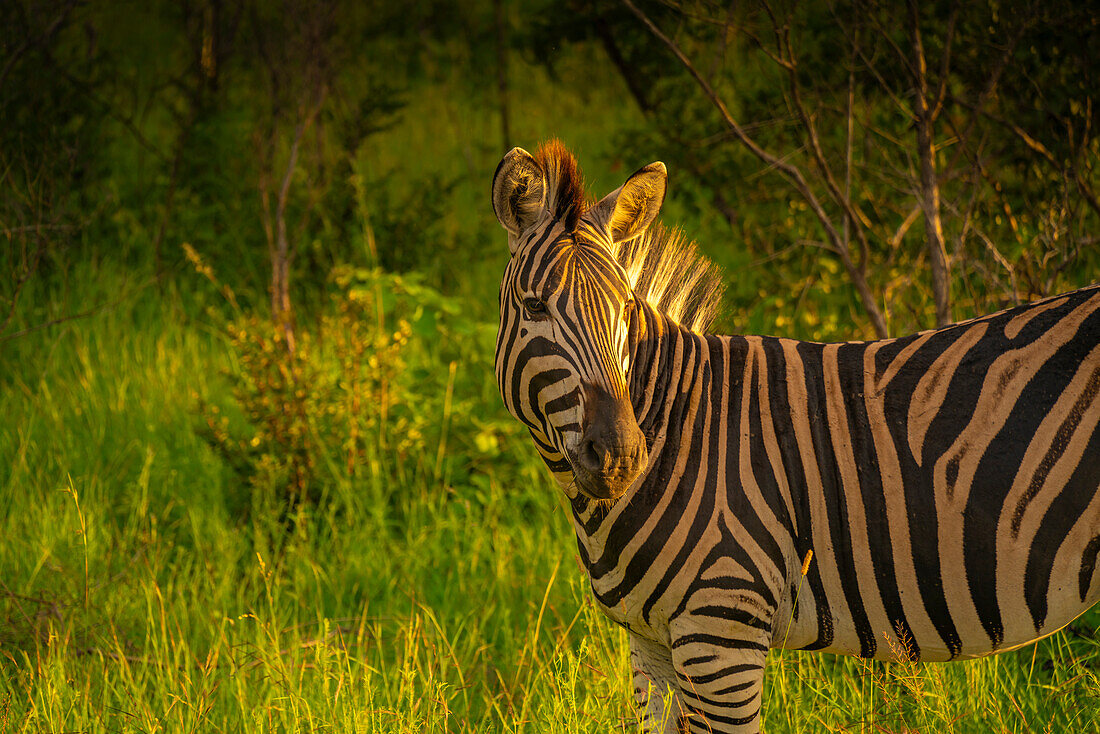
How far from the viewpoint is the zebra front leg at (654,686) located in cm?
258

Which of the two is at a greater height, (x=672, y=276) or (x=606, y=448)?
(x=672, y=276)

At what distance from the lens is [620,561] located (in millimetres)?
2342

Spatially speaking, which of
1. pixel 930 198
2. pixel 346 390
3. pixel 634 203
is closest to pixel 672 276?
pixel 634 203

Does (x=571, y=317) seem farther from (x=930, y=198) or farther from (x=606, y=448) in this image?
(x=930, y=198)

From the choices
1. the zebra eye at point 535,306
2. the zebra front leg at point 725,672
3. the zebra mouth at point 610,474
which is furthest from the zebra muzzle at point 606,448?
the zebra front leg at point 725,672

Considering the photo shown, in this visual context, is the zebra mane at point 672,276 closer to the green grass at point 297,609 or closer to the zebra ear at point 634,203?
the zebra ear at point 634,203

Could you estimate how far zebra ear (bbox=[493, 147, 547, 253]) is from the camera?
2283 millimetres

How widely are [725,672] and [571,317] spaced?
3.14ft

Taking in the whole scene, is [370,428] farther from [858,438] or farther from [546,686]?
[858,438]

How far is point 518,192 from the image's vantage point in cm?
237

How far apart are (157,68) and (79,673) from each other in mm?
9462

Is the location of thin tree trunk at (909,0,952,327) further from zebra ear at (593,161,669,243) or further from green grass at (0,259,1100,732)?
zebra ear at (593,161,669,243)

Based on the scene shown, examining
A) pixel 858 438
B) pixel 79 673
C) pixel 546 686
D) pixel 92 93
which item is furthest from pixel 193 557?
pixel 92 93

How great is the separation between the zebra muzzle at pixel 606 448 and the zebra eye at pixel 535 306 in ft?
0.78
